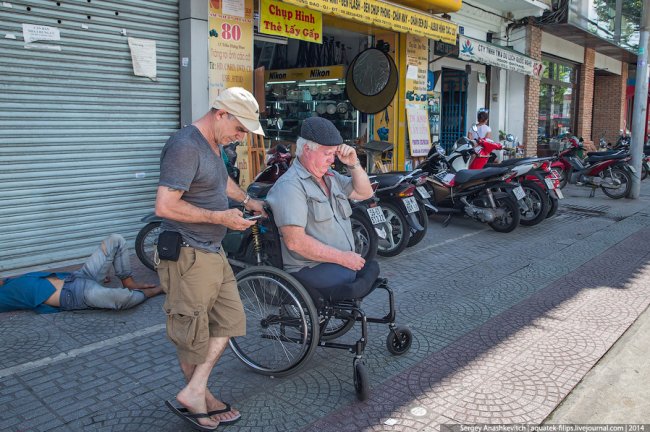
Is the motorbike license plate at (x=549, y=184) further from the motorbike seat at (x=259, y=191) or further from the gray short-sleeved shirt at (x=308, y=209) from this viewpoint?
the gray short-sleeved shirt at (x=308, y=209)

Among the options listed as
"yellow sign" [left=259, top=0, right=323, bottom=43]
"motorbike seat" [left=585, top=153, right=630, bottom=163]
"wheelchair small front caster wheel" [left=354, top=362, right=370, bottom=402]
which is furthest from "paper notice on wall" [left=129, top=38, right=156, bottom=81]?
"motorbike seat" [left=585, top=153, right=630, bottom=163]

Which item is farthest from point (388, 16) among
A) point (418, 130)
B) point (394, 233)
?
point (394, 233)

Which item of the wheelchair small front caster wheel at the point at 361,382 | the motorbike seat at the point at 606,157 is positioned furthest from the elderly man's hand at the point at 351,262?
the motorbike seat at the point at 606,157

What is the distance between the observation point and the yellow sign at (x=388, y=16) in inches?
320

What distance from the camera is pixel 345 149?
369 cm

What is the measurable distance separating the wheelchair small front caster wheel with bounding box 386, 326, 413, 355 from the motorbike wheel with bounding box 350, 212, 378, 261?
205 cm

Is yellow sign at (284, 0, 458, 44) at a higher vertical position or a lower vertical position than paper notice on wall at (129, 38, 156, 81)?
higher

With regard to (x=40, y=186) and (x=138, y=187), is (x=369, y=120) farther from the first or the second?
(x=40, y=186)

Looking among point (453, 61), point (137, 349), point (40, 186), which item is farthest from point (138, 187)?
point (453, 61)

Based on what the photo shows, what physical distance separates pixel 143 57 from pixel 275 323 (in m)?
4.55

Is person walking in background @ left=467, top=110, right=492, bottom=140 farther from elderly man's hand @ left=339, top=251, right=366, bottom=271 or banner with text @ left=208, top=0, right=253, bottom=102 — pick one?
elderly man's hand @ left=339, top=251, right=366, bottom=271

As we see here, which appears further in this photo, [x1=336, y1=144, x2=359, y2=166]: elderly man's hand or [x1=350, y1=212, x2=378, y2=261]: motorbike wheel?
[x1=350, y1=212, x2=378, y2=261]: motorbike wheel

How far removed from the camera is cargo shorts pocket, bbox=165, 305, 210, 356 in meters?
2.98

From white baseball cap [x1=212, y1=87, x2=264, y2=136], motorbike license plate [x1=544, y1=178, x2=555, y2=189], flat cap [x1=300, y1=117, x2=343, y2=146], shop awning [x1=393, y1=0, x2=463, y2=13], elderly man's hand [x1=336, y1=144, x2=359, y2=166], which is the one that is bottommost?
motorbike license plate [x1=544, y1=178, x2=555, y2=189]
